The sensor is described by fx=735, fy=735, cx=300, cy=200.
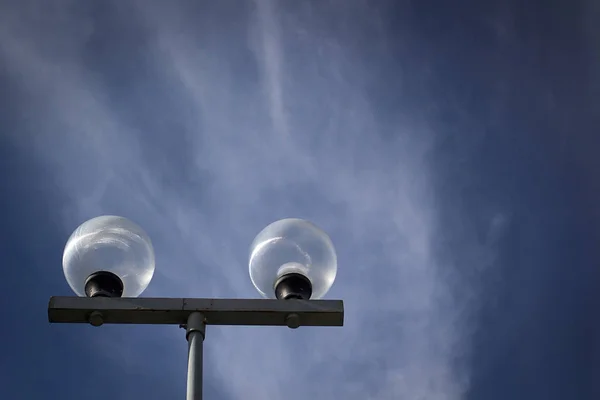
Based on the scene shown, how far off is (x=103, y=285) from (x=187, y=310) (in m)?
0.85

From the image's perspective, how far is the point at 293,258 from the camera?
6.36 meters

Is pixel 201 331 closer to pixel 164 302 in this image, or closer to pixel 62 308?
pixel 164 302

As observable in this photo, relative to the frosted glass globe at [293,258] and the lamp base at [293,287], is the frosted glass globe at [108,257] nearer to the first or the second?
the frosted glass globe at [293,258]

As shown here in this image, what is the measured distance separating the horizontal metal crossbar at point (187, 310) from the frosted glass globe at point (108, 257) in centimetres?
36

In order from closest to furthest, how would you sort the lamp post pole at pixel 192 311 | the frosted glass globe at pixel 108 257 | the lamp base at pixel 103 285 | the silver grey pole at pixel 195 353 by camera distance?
the silver grey pole at pixel 195 353
the lamp post pole at pixel 192 311
the lamp base at pixel 103 285
the frosted glass globe at pixel 108 257

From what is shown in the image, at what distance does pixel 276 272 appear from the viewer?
6352 mm

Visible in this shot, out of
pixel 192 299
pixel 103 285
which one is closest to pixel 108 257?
pixel 103 285

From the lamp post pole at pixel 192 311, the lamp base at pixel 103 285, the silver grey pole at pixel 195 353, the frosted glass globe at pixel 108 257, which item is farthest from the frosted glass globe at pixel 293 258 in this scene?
the lamp base at pixel 103 285

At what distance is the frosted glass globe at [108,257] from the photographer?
6312mm

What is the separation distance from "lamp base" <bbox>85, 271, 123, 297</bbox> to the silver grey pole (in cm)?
81

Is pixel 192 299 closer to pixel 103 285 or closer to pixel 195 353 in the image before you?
pixel 195 353

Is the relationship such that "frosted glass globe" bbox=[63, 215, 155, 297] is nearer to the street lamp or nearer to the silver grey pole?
the street lamp

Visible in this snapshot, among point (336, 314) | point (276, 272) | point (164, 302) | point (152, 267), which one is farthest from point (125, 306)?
point (336, 314)

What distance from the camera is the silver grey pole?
5246mm
